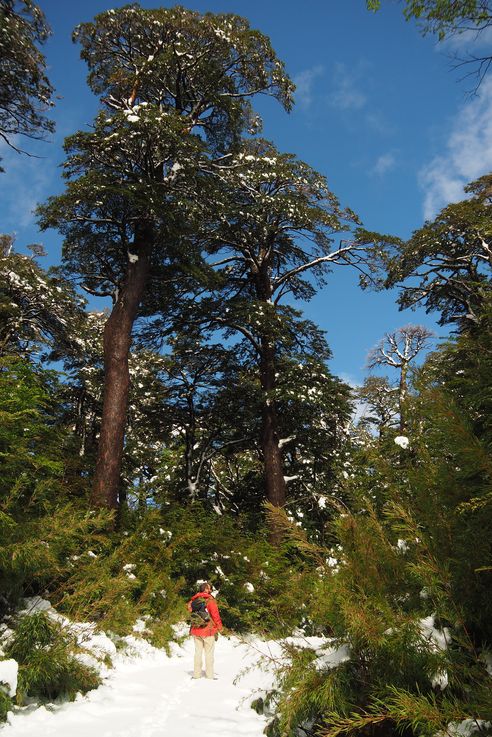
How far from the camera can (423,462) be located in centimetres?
323

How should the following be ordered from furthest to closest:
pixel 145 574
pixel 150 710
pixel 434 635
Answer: pixel 145 574 → pixel 150 710 → pixel 434 635

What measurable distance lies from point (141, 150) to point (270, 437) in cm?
880

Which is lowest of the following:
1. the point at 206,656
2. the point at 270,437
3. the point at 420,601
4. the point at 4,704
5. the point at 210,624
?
the point at 206,656

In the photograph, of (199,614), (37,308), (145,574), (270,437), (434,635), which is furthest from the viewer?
(37,308)

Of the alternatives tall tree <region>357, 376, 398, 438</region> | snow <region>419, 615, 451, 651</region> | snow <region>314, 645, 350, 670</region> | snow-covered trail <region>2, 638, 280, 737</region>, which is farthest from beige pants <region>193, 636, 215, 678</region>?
tall tree <region>357, 376, 398, 438</region>

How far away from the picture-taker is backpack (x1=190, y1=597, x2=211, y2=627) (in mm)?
7230

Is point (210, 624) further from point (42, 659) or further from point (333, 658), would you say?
point (333, 658)

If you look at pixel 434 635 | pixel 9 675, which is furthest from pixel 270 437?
pixel 434 635

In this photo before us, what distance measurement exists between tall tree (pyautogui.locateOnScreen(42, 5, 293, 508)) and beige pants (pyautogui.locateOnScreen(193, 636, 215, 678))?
358 cm

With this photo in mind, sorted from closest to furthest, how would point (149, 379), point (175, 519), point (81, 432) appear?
point (175, 519)
point (149, 379)
point (81, 432)

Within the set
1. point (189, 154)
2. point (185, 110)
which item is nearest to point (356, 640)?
point (189, 154)

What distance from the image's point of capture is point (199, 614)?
289 inches

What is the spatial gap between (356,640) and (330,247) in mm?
15128

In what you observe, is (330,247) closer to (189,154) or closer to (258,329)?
(258,329)
